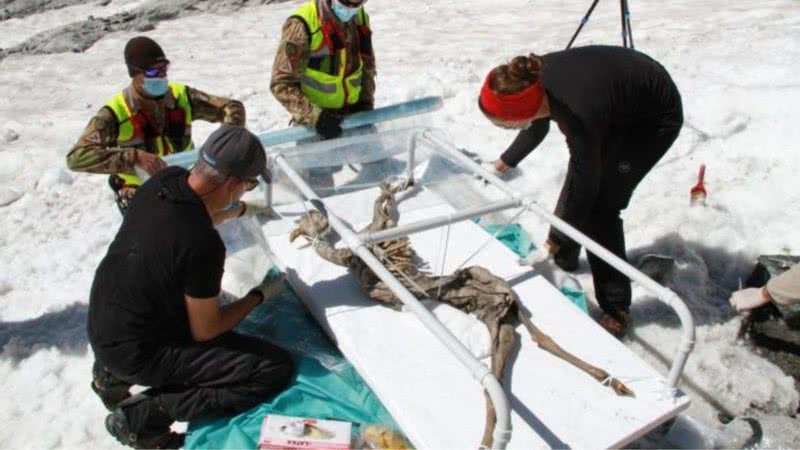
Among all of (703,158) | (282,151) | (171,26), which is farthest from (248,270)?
(171,26)

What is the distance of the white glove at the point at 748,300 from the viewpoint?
306 centimetres

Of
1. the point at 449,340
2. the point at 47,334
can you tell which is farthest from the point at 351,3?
the point at 47,334

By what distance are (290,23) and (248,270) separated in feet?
5.05

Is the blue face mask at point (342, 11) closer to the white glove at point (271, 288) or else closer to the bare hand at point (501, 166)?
the bare hand at point (501, 166)

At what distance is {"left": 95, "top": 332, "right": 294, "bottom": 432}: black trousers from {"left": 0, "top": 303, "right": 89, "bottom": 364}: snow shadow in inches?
34.8

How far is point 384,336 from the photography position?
283 cm

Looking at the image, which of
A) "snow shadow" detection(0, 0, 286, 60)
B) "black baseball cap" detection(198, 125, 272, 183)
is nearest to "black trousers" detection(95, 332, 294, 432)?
"black baseball cap" detection(198, 125, 272, 183)

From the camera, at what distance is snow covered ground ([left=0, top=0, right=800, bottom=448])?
304cm

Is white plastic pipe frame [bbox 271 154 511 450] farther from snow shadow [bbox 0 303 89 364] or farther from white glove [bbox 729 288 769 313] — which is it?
white glove [bbox 729 288 769 313]

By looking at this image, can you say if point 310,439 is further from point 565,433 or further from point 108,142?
point 108,142

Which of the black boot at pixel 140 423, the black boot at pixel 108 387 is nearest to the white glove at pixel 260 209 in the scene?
the black boot at pixel 108 387

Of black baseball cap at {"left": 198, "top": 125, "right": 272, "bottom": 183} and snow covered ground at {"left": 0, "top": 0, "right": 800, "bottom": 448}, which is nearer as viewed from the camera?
black baseball cap at {"left": 198, "top": 125, "right": 272, "bottom": 183}

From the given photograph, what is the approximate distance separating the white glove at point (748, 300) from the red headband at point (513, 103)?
150 centimetres

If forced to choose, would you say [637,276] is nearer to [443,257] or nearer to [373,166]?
[443,257]
